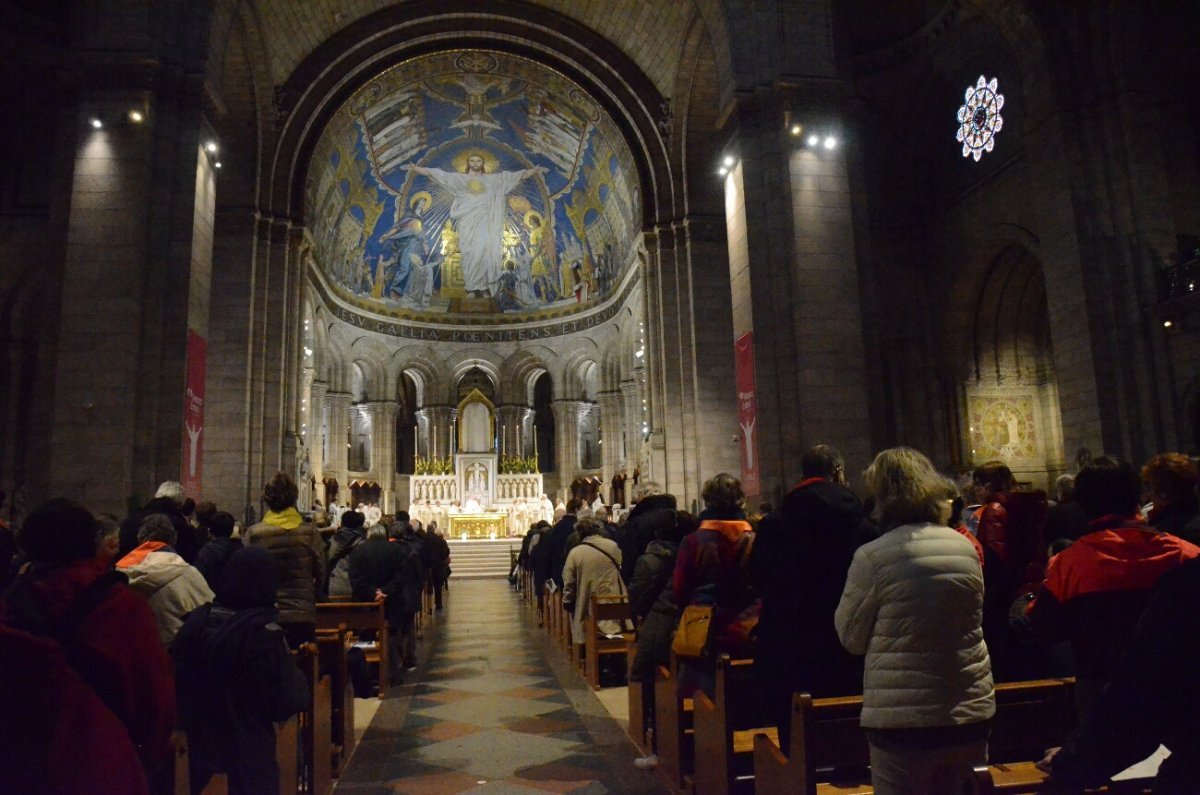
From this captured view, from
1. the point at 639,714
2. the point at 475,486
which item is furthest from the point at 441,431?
the point at 639,714

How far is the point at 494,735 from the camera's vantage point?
6484 mm

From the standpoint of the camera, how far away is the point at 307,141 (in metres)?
20.8

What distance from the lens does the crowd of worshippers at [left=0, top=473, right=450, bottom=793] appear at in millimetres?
1619

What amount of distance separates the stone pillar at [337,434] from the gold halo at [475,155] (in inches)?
347

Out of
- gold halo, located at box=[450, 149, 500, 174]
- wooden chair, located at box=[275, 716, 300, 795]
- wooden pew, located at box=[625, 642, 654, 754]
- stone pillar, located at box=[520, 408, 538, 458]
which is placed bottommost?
wooden pew, located at box=[625, 642, 654, 754]

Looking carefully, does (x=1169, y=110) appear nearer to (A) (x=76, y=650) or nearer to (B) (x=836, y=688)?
(B) (x=836, y=688)

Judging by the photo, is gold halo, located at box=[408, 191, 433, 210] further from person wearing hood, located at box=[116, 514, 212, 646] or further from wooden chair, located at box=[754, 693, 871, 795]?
wooden chair, located at box=[754, 693, 871, 795]

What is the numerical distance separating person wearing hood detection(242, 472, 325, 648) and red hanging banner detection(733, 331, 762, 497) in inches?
342

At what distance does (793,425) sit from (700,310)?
7.97 m

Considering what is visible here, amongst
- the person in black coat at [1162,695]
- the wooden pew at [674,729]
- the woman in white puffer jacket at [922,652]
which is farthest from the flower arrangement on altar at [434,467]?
the person in black coat at [1162,695]

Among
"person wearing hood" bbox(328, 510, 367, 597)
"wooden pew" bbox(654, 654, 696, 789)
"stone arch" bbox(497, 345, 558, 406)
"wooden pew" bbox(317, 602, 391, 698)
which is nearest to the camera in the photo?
"wooden pew" bbox(654, 654, 696, 789)

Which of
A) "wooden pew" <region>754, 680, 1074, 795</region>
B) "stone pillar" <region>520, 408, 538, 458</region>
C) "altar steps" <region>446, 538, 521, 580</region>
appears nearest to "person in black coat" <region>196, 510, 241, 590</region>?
"wooden pew" <region>754, 680, 1074, 795</region>

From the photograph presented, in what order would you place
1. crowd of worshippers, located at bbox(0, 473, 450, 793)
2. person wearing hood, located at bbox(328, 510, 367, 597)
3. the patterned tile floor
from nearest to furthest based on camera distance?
crowd of worshippers, located at bbox(0, 473, 450, 793)
the patterned tile floor
person wearing hood, located at bbox(328, 510, 367, 597)

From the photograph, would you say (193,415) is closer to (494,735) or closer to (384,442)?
(494,735)
